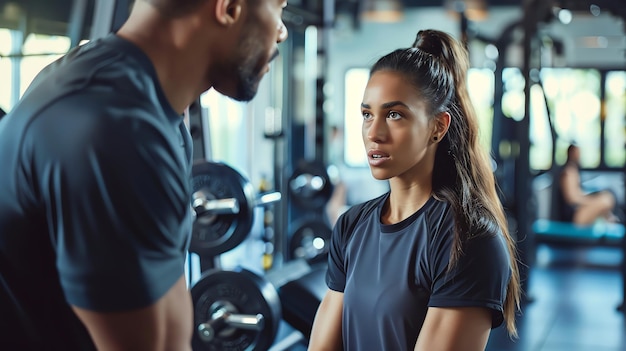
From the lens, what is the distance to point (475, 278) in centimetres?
126

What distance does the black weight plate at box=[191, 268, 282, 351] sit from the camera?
9.36 ft

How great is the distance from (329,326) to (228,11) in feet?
2.68

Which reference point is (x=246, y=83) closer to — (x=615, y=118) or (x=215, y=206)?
(x=215, y=206)

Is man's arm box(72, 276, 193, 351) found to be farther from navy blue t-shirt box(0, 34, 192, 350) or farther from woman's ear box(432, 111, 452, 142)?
woman's ear box(432, 111, 452, 142)

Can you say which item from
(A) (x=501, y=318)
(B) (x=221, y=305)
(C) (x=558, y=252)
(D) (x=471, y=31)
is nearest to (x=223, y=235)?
(B) (x=221, y=305)

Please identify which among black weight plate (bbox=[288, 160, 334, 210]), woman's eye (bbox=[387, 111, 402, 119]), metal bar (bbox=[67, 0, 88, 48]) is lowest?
black weight plate (bbox=[288, 160, 334, 210])

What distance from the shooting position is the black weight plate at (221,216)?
9.67 feet

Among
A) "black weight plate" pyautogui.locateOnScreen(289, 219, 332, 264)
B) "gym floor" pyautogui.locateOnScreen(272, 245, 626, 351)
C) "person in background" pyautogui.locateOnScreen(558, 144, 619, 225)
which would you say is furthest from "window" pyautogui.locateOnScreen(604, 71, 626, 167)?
"black weight plate" pyautogui.locateOnScreen(289, 219, 332, 264)

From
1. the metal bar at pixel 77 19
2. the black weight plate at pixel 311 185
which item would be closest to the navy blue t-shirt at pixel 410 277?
the metal bar at pixel 77 19

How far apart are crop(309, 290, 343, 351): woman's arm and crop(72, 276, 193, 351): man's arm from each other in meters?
0.72

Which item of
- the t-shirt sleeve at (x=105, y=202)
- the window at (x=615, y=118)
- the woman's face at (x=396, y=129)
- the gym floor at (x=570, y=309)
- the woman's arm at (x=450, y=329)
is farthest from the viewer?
the window at (x=615, y=118)

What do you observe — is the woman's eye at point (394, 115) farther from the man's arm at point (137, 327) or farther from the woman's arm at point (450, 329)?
the man's arm at point (137, 327)

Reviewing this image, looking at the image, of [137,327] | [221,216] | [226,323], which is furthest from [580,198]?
[137,327]

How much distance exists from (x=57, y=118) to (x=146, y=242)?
14cm
